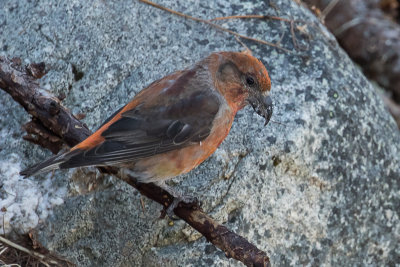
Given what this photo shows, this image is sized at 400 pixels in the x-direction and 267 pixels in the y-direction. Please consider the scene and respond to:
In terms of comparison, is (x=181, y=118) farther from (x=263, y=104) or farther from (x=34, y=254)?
(x=34, y=254)

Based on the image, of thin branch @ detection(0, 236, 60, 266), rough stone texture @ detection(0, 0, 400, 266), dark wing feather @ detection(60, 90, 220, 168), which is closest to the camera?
dark wing feather @ detection(60, 90, 220, 168)

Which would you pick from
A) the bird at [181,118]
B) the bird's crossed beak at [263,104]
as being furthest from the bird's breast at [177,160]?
the bird's crossed beak at [263,104]

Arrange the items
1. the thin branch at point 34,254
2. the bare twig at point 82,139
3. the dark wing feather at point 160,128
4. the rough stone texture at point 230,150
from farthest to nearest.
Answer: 1. the rough stone texture at point 230,150
2. the thin branch at point 34,254
3. the dark wing feather at point 160,128
4. the bare twig at point 82,139

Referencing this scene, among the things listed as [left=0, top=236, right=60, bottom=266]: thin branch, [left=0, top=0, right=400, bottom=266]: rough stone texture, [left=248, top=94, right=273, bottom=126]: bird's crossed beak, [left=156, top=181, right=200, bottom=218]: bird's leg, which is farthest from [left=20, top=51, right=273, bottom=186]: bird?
[left=0, top=236, right=60, bottom=266]: thin branch

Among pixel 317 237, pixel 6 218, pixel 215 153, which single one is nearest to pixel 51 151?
pixel 6 218

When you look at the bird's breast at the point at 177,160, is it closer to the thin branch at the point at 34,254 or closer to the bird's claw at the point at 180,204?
the bird's claw at the point at 180,204

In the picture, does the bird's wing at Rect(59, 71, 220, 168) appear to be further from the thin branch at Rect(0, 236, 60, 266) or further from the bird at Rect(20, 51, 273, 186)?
the thin branch at Rect(0, 236, 60, 266)
